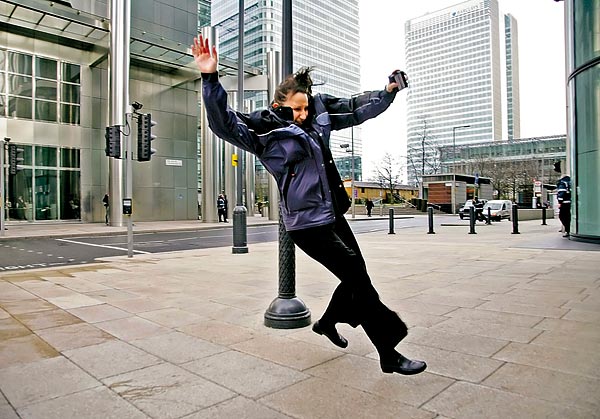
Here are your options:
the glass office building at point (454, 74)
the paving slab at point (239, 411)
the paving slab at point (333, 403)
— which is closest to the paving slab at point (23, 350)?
the paving slab at point (239, 411)

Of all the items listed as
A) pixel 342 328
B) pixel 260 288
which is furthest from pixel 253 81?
pixel 342 328

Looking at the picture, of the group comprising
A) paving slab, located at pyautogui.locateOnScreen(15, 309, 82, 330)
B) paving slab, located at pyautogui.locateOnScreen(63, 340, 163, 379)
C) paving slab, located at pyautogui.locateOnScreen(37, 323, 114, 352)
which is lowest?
paving slab, located at pyautogui.locateOnScreen(15, 309, 82, 330)

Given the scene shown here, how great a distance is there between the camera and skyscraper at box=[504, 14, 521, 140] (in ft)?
290

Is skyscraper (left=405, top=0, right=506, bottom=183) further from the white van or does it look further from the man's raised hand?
the man's raised hand

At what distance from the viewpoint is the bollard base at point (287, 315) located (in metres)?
3.99

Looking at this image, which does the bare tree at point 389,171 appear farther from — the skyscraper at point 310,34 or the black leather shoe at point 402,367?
the black leather shoe at point 402,367

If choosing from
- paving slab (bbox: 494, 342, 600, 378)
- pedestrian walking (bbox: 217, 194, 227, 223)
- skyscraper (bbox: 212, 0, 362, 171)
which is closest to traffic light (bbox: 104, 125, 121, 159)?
skyscraper (bbox: 212, 0, 362, 171)

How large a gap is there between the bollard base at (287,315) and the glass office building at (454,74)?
71209 mm

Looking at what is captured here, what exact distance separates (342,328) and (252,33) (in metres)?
29.2

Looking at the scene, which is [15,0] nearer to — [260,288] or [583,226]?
[260,288]

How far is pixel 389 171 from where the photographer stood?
68312 millimetres

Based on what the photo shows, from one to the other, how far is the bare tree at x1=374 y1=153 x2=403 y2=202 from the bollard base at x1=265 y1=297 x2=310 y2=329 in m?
63.8

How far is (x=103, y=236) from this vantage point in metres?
18.8

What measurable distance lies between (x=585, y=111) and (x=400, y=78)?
11.3 m
